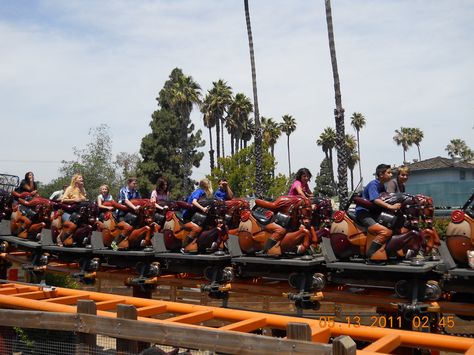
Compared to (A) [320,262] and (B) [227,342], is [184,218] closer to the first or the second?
(A) [320,262]

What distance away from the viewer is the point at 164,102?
4397 centimetres

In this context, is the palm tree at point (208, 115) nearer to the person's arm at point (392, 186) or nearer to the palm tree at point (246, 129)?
the palm tree at point (246, 129)

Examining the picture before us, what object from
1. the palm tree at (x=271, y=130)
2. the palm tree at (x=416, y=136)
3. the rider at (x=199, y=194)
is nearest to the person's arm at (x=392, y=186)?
the rider at (x=199, y=194)

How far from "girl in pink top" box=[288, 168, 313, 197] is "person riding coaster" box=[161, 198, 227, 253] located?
104cm

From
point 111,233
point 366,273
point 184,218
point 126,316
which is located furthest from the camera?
point 111,233

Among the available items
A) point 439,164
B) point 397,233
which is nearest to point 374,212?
point 397,233

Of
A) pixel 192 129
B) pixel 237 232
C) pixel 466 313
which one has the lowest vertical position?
pixel 466 313

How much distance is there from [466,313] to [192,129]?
39721 millimetres

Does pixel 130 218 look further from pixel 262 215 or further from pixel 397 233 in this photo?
pixel 397 233

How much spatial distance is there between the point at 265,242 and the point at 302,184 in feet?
3.21

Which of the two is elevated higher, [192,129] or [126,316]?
[192,129]

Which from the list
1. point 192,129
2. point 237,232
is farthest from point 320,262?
point 192,129

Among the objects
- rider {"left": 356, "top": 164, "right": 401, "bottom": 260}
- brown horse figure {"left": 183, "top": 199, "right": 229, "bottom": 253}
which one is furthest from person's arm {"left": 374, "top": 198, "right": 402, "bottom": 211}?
brown horse figure {"left": 183, "top": 199, "right": 229, "bottom": 253}

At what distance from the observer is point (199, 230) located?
7.58 metres
